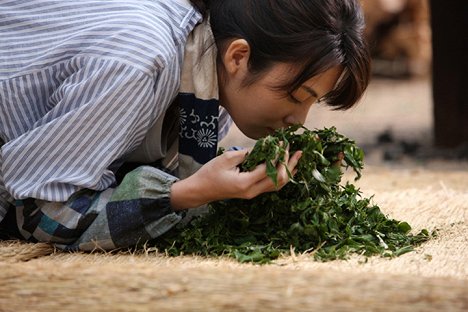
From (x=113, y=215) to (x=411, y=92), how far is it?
23.2 ft

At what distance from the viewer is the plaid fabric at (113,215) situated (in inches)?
79.7

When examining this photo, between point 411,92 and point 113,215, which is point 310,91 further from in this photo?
point 411,92

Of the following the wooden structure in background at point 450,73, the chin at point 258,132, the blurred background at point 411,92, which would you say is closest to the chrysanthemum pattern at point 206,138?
the chin at point 258,132

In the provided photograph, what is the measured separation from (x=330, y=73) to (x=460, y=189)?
134 cm

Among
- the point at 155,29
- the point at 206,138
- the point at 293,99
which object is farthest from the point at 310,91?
the point at 155,29

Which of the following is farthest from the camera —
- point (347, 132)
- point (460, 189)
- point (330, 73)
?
point (347, 132)

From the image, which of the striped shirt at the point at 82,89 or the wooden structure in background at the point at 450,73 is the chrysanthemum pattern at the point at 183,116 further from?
the wooden structure in background at the point at 450,73

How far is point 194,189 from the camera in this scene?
2.01 meters

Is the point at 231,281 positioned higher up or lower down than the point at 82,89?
lower down

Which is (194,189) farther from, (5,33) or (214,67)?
(5,33)

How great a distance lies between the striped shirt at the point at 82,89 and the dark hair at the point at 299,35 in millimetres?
118

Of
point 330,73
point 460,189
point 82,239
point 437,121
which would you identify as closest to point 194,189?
point 82,239

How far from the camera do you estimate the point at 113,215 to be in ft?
6.66

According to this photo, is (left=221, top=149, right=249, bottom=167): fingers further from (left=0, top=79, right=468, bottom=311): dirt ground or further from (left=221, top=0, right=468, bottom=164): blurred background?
(left=221, top=0, right=468, bottom=164): blurred background
